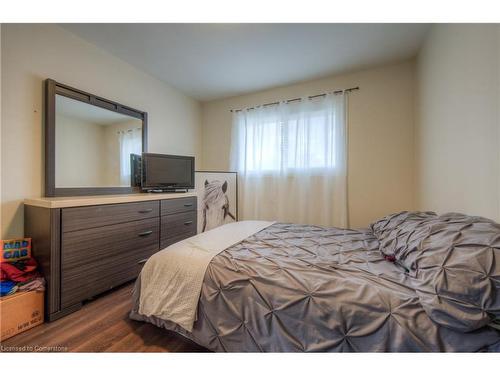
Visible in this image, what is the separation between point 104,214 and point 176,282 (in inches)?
39.7

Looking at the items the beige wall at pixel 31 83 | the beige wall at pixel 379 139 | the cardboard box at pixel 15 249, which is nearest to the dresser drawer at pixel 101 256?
the cardboard box at pixel 15 249

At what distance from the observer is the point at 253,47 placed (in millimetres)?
2070

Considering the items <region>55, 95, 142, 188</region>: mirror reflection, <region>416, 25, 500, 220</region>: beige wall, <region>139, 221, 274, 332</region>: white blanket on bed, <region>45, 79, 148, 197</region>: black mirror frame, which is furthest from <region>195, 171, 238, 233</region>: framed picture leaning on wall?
<region>416, 25, 500, 220</region>: beige wall

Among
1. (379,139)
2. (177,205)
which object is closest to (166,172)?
(177,205)

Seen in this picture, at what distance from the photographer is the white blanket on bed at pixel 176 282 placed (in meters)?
1.08

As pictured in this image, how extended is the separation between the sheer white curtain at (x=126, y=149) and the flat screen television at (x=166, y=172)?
0.18 m

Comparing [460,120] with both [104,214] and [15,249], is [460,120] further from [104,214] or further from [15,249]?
[15,249]

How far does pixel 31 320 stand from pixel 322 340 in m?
1.86

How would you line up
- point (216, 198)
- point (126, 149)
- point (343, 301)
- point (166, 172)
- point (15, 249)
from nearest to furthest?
point (343, 301)
point (15, 249)
point (126, 149)
point (166, 172)
point (216, 198)

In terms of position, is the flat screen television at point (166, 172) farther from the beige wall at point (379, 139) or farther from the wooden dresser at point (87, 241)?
the beige wall at point (379, 139)

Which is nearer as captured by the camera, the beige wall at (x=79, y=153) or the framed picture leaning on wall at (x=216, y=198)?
the beige wall at (x=79, y=153)

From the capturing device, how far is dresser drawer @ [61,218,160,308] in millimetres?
1471

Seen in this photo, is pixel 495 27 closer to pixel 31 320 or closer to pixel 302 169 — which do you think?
pixel 302 169

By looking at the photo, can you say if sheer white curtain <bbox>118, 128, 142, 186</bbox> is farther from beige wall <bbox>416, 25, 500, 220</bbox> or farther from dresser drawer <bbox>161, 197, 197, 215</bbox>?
beige wall <bbox>416, 25, 500, 220</bbox>
